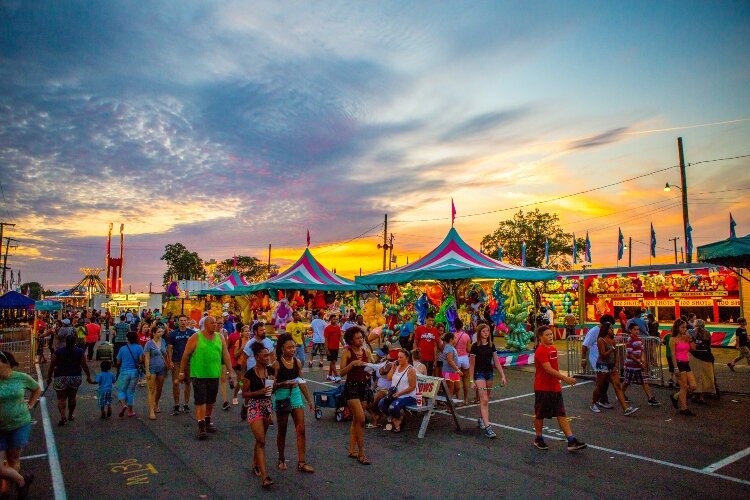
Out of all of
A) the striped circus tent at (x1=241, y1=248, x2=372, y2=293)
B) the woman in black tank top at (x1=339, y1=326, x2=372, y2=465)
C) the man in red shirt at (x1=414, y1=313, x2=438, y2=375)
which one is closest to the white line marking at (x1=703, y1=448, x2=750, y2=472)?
the woman in black tank top at (x1=339, y1=326, x2=372, y2=465)

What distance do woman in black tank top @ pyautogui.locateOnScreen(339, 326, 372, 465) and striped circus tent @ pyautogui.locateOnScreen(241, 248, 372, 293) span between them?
48.3 feet

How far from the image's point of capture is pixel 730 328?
19984 millimetres

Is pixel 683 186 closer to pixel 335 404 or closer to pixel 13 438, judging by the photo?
pixel 335 404

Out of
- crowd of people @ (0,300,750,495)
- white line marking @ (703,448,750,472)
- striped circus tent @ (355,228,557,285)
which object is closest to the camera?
crowd of people @ (0,300,750,495)

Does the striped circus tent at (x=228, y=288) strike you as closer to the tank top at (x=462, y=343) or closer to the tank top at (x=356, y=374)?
the tank top at (x=462, y=343)

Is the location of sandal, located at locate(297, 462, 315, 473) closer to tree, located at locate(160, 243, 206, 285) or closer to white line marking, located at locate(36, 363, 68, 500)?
white line marking, located at locate(36, 363, 68, 500)

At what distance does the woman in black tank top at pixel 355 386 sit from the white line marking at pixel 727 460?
13.8ft

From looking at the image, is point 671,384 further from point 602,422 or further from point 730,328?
point 730,328

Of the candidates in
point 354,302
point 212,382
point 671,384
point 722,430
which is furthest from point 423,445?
point 354,302

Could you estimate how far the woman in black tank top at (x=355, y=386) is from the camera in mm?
5844

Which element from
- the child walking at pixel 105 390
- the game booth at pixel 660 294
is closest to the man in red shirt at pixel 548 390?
the child walking at pixel 105 390

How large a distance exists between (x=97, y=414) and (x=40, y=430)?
123cm

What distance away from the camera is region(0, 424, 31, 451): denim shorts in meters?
4.70

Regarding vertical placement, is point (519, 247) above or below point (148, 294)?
above
